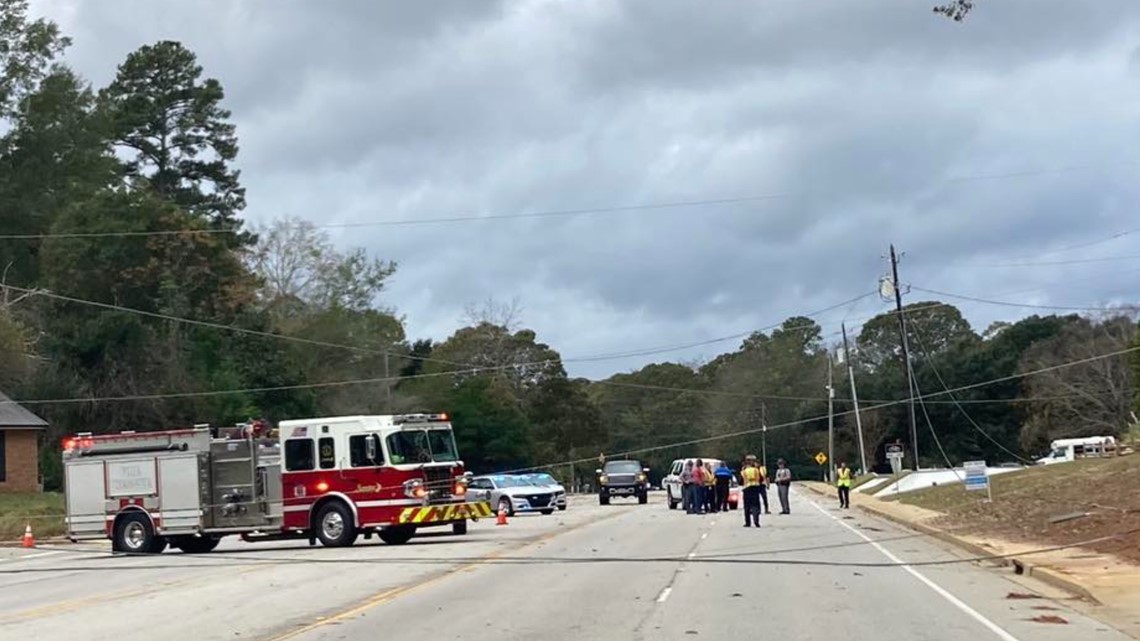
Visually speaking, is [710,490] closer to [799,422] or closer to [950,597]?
[950,597]

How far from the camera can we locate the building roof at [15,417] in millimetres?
52203

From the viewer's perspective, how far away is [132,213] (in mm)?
67438

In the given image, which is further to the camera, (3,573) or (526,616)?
(3,573)

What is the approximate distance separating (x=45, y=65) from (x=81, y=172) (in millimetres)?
6352

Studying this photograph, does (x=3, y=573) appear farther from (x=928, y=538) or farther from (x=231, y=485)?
(x=928, y=538)

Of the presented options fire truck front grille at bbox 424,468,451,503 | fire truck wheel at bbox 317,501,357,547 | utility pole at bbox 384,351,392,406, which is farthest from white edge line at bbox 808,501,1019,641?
utility pole at bbox 384,351,392,406

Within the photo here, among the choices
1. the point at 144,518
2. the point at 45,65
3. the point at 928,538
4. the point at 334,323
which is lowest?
the point at 928,538

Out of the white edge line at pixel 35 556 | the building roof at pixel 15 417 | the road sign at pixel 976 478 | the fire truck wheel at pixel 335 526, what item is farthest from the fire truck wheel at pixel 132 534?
the building roof at pixel 15 417

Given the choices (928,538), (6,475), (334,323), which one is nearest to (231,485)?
(928,538)

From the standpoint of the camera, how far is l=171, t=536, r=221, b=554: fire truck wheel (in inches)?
1233

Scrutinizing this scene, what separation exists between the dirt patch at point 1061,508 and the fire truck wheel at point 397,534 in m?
11.8

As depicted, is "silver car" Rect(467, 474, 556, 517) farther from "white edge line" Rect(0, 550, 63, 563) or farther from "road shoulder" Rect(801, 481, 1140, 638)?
"road shoulder" Rect(801, 481, 1140, 638)

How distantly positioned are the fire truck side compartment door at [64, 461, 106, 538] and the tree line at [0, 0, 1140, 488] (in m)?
25.2

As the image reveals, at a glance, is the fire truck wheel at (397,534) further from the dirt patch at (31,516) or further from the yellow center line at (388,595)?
the dirt patch at (31,516)
